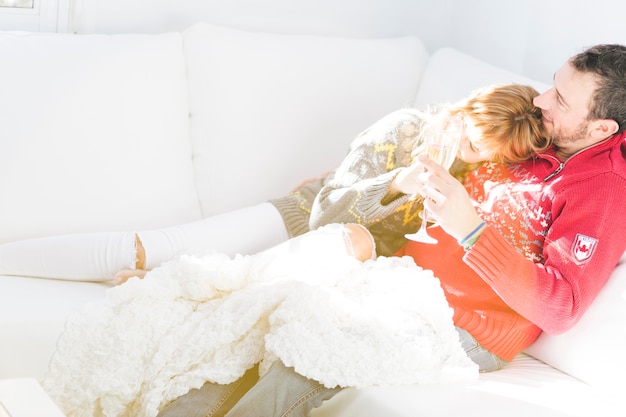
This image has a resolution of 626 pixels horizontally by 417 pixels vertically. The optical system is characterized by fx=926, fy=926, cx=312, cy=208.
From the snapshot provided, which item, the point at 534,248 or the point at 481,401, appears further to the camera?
the point at 534,248

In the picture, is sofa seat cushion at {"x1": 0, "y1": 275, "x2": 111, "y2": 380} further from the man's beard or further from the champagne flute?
the man's beard

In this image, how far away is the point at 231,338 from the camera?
5.69 feet

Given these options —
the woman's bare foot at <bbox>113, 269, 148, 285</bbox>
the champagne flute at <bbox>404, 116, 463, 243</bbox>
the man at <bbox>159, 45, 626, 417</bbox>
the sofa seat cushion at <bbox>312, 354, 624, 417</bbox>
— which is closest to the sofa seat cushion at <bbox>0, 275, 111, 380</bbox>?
the woman's bare foot at <bbox>113, 269, 148, 285</bbox>

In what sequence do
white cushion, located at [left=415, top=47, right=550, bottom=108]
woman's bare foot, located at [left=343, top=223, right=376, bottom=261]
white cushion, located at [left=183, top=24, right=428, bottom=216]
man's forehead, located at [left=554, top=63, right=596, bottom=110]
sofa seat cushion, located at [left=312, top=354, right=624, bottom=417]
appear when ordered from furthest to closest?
white cushion, located at [left=415, top=47, right=550, bottom=108]
white cushion, located at [left=183, top=24, right=428, bottom=216]
woman's bare foot, located at [left=343, top=223, right=376, bottom=261]
man's forehead, located at [left=554, top=63, right=596, bottom=110]
sofa seat cushion, located at [left=312, top=354, right=624, bottom=417]

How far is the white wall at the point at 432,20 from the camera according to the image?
2.61 meters

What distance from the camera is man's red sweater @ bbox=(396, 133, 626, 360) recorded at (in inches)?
71.4

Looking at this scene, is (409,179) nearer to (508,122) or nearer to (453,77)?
(508,122)

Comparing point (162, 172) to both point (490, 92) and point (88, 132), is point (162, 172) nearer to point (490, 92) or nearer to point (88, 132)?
point (88, 132)

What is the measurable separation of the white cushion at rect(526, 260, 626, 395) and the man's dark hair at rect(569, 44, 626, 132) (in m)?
0.32

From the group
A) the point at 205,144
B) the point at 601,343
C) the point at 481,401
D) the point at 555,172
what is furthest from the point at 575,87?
the point at 205,144

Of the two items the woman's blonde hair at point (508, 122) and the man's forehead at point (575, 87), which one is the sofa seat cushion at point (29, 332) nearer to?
the woman's blonde hair at point (508, 122)

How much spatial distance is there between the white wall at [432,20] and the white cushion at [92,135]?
0.74ft

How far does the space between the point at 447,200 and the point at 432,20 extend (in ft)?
5.08

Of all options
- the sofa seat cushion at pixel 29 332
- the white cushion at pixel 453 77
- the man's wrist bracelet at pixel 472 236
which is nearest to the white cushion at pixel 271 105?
the white cushion at pixel 453 77
